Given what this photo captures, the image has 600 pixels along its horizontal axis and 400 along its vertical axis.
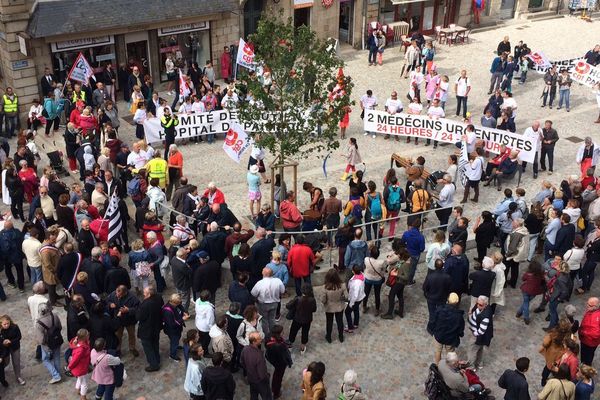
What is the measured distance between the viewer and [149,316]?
40.7ft

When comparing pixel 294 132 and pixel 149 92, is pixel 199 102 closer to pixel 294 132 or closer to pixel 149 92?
pixel 149 92

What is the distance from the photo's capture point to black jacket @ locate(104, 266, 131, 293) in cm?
1335

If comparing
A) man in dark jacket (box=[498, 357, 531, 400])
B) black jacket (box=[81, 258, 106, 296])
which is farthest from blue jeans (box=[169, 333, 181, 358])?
man in dark jacket (box=[498, 357, 531, 400])

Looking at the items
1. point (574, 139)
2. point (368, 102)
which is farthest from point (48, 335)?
point (574, 139)

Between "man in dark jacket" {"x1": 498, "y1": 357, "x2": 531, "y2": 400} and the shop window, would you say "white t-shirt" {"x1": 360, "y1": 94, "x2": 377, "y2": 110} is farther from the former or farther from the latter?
"man in dark jacket" {"x1": 498, "y1": 357, "x2": 531, "y2": 400}

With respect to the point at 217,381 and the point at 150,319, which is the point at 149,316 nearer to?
the point at 150,319

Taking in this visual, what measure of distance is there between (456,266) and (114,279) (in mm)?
6571

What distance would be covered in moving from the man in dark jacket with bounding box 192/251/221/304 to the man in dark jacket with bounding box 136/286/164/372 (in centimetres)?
116

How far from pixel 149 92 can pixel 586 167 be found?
14694 mm

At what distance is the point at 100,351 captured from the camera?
11477 mm

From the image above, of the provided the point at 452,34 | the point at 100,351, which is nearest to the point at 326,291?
the point at 100,351

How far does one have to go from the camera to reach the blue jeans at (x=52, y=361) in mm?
12539

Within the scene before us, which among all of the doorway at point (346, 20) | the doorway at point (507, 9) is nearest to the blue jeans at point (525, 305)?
the doorway at point (346, 20)

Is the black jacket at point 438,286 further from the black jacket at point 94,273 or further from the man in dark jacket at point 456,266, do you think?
the black jacket at point 94,273
